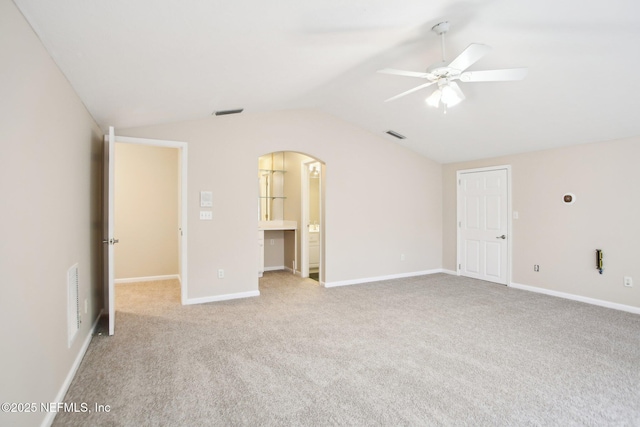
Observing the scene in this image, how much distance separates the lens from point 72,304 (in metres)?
2.58

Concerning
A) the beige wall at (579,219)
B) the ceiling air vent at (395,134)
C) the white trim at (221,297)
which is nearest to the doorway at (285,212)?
the white trim at (221,297)

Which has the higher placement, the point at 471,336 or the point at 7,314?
the point at 7,314

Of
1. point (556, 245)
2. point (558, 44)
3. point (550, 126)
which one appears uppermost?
point (558, 44)

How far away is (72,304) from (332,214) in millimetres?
3563

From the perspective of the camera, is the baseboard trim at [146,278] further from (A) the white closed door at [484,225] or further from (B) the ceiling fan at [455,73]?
(A) the white closed door at [484,225]

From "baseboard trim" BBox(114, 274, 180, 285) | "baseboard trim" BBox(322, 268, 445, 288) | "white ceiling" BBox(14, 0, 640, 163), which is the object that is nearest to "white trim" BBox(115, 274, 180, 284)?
"baseboard trim" BBox(114, 274, 180, 285)

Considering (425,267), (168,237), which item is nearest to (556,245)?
(425,267)

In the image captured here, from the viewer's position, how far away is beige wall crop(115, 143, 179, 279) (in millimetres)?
5500

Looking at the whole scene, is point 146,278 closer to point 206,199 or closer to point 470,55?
point 206,199

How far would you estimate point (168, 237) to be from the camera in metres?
5.84

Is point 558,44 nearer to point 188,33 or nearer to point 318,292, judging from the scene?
point 188,33

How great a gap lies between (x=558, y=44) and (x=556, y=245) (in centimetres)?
316

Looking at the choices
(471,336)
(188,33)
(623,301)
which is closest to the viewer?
(188,33)

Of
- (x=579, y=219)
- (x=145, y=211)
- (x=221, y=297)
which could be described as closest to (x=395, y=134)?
(x=579, y=219)
